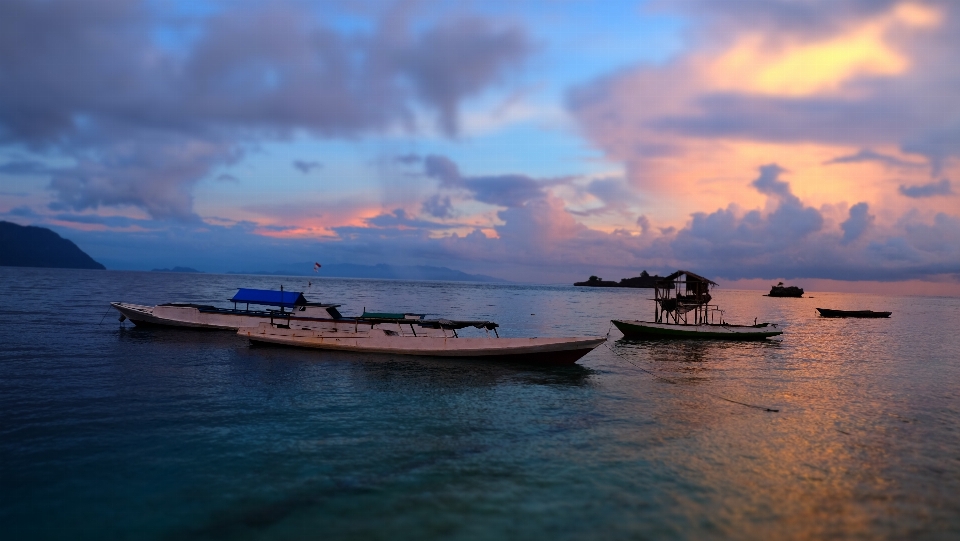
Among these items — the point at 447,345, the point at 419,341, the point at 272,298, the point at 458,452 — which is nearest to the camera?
the point at 458,452

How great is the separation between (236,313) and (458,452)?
35.3m

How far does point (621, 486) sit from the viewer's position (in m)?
13.1

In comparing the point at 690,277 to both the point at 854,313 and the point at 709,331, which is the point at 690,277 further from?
the point at 854,313

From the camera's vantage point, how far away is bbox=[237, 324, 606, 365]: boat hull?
100 ft

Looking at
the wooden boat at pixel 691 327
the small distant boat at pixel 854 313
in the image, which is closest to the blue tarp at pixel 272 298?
the wooden boat at pixel 691 327

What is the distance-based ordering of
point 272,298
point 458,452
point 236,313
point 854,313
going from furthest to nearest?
point 854,313
point 236,313
point 272,298
point 458,452

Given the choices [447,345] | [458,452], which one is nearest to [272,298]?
[447,345]

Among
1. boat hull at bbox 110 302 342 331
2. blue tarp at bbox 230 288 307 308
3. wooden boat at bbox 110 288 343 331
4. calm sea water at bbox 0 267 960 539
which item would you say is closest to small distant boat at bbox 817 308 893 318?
calm sea water at bbox 0 267 960 539

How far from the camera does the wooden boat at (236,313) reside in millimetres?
39125

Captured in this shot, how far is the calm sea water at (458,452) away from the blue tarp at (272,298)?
822 cm

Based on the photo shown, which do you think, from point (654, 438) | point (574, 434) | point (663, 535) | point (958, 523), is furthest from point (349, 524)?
point (958, 523)

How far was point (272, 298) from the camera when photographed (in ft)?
128

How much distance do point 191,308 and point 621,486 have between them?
43.4 meters

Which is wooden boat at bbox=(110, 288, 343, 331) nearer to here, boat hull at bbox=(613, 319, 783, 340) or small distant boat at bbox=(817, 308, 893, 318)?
boat hull at bbox=(613, 319, 783, 340)
